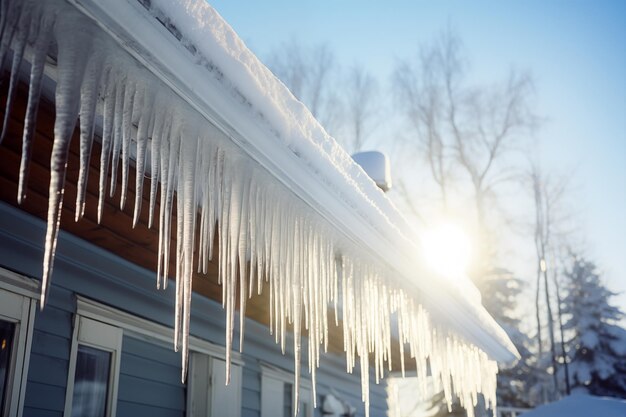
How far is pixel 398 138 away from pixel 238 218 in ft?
49.4

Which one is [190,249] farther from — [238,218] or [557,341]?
[557,341]

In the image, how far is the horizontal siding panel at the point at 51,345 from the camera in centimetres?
350

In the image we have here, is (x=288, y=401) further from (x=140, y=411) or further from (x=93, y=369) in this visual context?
(x=93, y=369)

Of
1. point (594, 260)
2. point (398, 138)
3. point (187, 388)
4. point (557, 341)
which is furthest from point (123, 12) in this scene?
point (557, 341)

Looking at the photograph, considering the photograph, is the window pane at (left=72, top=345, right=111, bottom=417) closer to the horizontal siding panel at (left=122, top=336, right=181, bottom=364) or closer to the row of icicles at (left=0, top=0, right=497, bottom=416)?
the horizontal siding panel at (left=122, top=336, right=181, bottom=364)

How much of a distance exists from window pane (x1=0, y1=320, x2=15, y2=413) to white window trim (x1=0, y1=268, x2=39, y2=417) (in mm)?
20

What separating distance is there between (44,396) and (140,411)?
38.1 inches

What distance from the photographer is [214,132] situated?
185 centimetres

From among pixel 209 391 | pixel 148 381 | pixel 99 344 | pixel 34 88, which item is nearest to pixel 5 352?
pixel 99 344

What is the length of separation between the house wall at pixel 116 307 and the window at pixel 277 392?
4.2 inches

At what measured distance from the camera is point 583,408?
4.52m

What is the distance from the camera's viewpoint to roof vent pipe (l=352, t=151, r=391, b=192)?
6449mm

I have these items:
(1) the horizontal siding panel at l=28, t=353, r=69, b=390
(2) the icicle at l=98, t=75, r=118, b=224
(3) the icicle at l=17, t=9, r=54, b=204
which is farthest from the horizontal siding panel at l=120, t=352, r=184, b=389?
(3) the icicle at l=17, t=9, r=54, b=204

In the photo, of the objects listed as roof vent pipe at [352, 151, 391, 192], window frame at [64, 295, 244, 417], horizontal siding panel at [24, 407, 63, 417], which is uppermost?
roof vent pipe at [352, 151, 391, 192]
